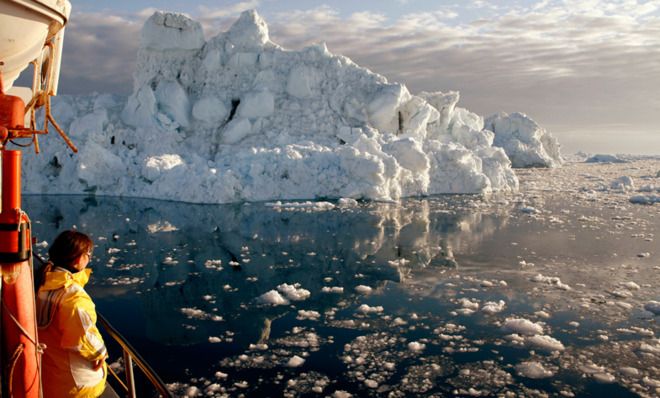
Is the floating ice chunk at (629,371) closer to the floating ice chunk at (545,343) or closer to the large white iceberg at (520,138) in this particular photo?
the floating ice chunk at (545,343)

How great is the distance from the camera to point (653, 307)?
7.10 m

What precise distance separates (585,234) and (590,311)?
680cm

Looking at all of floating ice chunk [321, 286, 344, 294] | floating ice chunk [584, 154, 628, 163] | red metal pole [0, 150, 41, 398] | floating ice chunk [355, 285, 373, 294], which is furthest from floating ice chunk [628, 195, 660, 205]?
floating ice chunk [584, 154, 628, 163]

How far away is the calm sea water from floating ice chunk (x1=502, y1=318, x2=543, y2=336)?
0.06 meters

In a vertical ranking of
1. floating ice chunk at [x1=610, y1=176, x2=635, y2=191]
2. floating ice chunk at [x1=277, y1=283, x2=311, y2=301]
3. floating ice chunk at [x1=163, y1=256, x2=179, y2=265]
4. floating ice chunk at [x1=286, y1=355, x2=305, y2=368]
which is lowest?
floating ice chunk at [x1=286, y1=355, x2=305, y2=368]

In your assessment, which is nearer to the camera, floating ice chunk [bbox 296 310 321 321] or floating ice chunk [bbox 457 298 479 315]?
floating ice chunk [bbox 296 310 321 321]

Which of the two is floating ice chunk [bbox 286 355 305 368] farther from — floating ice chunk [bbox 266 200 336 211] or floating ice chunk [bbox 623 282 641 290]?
floating ice chunk [bbox 266 200 336 211]

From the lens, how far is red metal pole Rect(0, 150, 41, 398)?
2148mm

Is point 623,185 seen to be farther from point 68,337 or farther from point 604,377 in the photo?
point 68,337

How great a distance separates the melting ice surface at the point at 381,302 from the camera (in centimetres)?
506

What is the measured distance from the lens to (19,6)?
2047mm

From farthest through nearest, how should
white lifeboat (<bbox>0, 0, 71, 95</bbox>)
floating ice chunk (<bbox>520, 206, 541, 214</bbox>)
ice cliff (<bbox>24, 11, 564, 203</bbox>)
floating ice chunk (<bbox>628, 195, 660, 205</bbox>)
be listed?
floating ice chunk (<bbox>628, 195, 660, 205</bbox>) → ice cliff (<bbox>24, 11, 564, 203</bbox>) → floating ice chunk (<bbox>520, 206, 541, 214</bbox>) → white lifeboat (<bbox>0, 0, 71, 95</bbox>)

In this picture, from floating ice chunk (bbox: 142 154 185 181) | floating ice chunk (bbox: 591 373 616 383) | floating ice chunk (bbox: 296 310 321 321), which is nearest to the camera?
floating ice chunk (bbox: 591 373 616 383)

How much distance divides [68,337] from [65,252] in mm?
378
